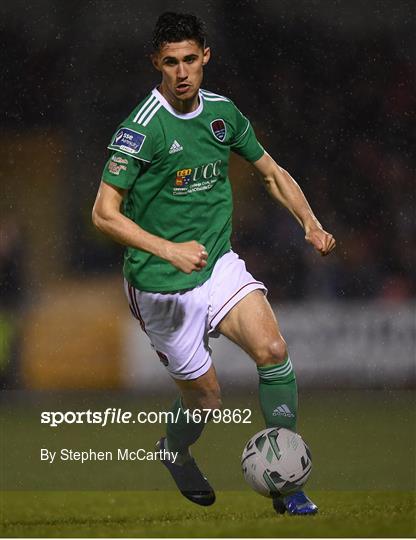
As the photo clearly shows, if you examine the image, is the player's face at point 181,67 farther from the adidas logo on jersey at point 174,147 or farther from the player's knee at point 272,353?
the player's knee at point 272,353

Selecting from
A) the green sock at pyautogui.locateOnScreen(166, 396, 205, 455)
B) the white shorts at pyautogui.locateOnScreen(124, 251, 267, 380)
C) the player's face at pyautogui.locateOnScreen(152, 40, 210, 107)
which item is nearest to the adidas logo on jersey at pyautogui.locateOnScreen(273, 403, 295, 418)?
the white shorts at pyautogui.locateOnScreen(124, 251, 267, 380)

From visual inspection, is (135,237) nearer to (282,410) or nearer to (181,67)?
(181,67)

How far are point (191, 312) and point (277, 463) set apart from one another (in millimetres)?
832

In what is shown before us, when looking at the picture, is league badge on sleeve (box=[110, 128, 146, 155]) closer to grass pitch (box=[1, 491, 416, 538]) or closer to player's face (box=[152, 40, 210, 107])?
player's face (box=[152, 40, 210, 107])

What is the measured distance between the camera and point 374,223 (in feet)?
39.5

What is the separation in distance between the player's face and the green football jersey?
0.10 m

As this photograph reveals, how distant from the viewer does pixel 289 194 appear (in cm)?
630

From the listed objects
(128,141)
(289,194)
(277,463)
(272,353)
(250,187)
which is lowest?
(250,187)

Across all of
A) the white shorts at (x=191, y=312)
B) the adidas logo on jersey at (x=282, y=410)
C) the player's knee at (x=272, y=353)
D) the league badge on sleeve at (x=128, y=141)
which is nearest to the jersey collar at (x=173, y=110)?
the league badge on sleeve at (x=128, y=141)

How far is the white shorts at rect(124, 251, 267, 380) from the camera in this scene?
6.10m

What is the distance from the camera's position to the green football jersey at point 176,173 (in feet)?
19.4

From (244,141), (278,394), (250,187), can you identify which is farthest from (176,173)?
(250,187)

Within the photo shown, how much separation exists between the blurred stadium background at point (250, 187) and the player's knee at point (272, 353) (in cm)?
417

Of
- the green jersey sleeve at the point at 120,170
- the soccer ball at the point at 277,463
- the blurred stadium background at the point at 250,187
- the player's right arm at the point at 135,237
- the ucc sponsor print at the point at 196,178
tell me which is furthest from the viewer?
the blurred stadium background at the point at 250,187
